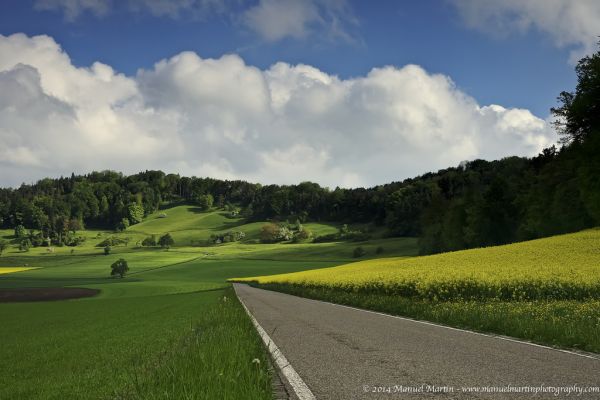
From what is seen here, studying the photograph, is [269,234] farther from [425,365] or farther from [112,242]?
[425,365]

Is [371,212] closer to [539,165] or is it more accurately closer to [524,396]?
[539,165]

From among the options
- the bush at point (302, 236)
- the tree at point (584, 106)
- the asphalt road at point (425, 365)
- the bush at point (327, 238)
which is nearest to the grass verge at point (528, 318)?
the asphalt road at point (425, 365)

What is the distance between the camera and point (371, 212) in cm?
18375

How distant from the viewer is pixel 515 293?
63.5 feet

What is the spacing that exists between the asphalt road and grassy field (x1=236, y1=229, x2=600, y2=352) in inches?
60.3

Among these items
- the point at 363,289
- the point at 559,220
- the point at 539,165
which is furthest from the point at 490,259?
the point at 539,165

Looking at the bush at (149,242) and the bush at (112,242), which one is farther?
the bush at (112,242)

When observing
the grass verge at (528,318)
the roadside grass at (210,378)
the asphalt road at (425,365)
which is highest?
the roadside grass at (210,378)

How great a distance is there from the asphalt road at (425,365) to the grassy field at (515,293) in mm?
1531

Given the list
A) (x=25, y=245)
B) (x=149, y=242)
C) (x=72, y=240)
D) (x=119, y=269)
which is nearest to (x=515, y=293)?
(x=119, y=269)

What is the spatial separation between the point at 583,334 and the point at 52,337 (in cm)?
2636

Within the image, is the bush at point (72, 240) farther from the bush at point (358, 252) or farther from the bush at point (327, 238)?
the bush at point (358, 252)

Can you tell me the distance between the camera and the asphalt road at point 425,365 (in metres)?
6.59

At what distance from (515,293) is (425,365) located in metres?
13.1
